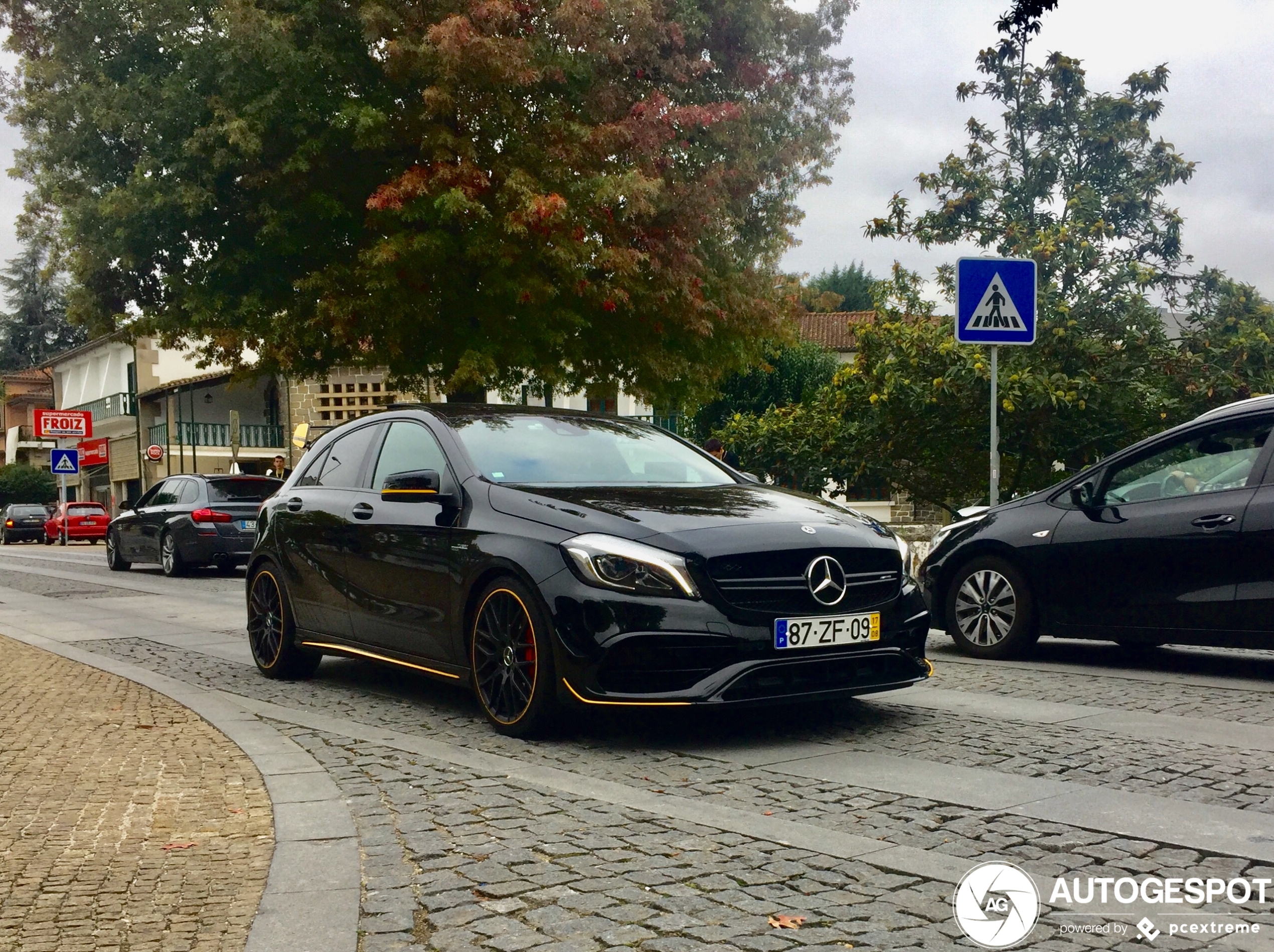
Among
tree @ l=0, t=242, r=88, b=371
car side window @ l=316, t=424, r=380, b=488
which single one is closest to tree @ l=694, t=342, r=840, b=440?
car side window @ l=316, t=424, r=380, b=488

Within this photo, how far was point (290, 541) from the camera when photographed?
8156 mm

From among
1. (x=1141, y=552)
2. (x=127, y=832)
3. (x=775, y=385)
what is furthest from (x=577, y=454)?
(x=775, y=385)

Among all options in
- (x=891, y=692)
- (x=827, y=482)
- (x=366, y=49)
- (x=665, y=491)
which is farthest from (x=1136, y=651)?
(x=366, y=49)

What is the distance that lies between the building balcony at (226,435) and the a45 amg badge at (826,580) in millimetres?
52909

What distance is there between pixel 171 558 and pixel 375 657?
1499 cm

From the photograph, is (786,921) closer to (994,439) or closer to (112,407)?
(994,439)

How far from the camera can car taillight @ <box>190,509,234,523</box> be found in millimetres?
20484

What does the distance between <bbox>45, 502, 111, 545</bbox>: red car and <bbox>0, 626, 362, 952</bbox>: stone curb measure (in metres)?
47.1

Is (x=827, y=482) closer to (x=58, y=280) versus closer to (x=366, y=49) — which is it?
(x=366, y=49)

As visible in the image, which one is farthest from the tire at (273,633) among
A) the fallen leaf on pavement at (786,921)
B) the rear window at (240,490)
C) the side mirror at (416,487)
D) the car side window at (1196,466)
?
the rear window at (240,490)

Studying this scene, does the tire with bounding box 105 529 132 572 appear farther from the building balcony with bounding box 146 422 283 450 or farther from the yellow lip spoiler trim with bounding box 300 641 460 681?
the building balcony with bounding box 146 422 283 450

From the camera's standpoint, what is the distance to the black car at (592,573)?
561 centimetres

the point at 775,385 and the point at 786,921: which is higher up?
the point at 775,385
